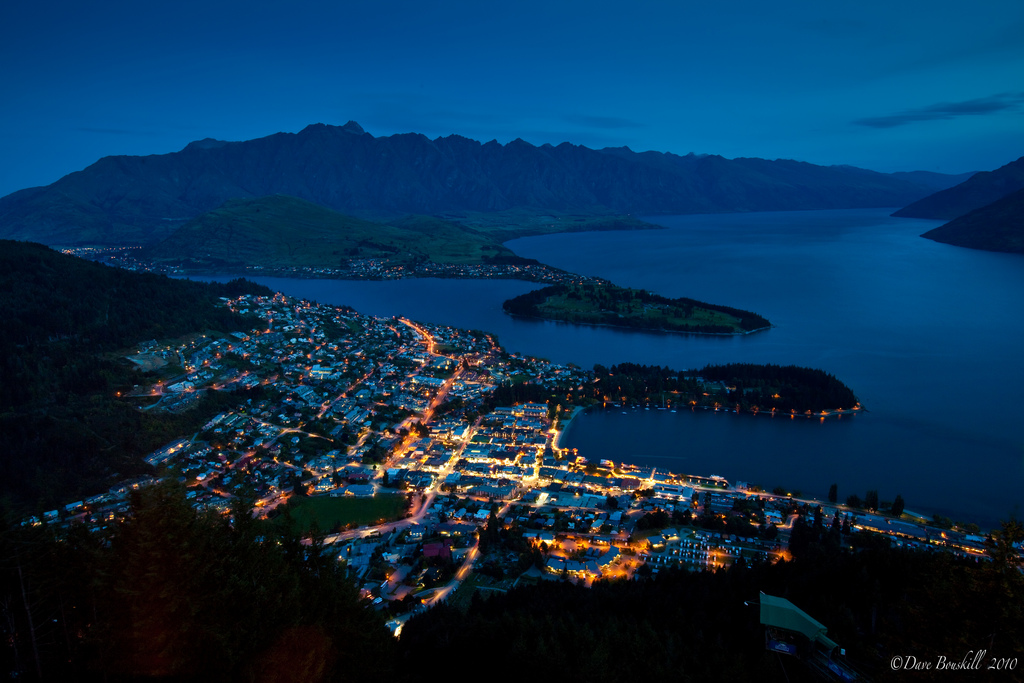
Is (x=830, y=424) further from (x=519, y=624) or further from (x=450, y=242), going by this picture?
(x=450, y=242)

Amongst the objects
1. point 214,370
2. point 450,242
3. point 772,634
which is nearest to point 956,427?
point 772,634

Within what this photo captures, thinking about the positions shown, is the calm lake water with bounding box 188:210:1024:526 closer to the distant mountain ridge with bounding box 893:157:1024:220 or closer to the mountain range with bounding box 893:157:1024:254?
the mountain range with bounding box 893:157:1024:254

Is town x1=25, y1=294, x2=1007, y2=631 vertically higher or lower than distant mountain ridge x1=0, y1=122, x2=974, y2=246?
lower

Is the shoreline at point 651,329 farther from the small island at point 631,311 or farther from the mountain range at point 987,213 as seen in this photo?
the mountain range at point 987,213

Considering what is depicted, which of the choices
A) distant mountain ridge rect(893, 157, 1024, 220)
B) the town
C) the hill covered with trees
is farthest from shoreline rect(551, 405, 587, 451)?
distant mountain ridge rect(893, 157, 1024, 220)

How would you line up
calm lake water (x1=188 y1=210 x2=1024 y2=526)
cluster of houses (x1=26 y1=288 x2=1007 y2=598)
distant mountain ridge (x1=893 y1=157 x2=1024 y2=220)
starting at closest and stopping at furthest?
cluster of houses (x1=26 y1=288 x2=1007 y2=598), calm lake water (x1=188 y1=210 x2=1024 y2=526), distant mountain ridge (x1=893 y1=157 x2=1024 y2=220)
